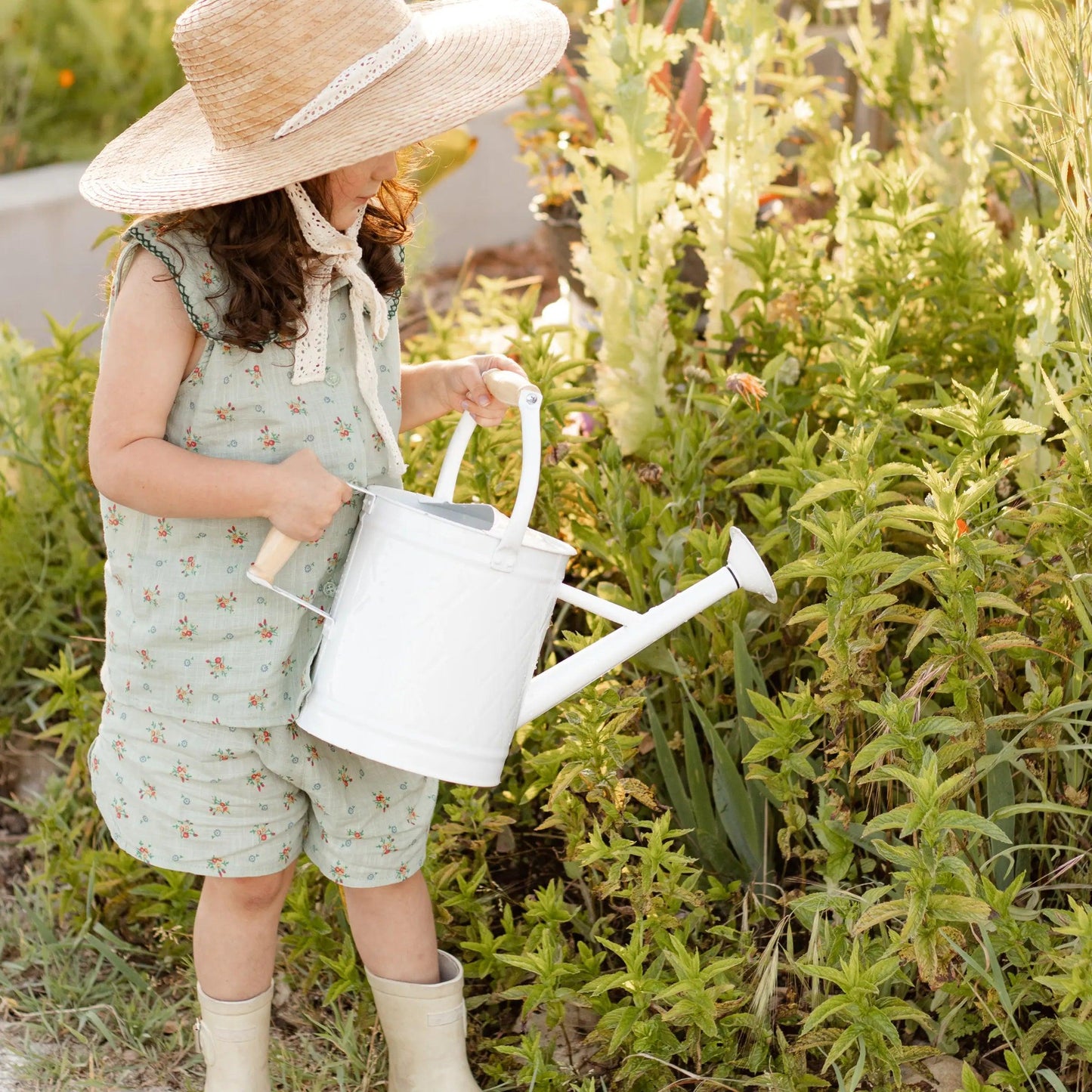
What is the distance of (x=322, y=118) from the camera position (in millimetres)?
1335

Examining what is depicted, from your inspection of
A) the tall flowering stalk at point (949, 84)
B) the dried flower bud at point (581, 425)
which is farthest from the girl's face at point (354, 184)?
the tall flowering stalk at point (949, 84)

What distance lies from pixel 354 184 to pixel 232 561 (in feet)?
1.33

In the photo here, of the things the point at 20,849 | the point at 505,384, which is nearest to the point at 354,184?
the point at 505,384

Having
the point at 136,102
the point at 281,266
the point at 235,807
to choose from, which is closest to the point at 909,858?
the point at 235,807

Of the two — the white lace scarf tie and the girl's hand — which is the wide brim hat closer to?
the white lace scarf tie

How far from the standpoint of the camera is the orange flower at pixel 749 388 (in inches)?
71.9

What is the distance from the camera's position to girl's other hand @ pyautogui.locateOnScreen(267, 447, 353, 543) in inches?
53.2

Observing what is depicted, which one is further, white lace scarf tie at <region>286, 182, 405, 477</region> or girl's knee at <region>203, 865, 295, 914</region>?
girl's knee at <region>203, 865, 295, 914</region>

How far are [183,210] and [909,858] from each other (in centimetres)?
93

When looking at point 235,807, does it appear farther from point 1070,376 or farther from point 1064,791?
point 1070,376

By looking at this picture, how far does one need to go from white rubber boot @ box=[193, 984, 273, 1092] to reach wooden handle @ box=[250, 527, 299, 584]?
542mm

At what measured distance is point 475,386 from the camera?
5.19 feet

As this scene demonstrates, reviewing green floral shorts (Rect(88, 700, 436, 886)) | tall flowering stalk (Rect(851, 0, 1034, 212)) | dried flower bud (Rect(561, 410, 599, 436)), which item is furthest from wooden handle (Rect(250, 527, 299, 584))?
tall flowering stalk (Rect(851, 0, 1034, 212))

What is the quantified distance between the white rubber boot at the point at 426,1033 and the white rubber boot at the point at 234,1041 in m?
0.14
